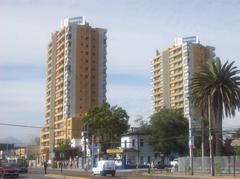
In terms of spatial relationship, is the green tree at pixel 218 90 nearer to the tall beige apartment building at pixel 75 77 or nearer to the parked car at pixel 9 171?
the parked car at pixel 9 171

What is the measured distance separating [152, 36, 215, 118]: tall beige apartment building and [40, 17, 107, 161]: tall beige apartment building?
2178cm

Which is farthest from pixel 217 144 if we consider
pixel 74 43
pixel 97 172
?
pixel 74 43

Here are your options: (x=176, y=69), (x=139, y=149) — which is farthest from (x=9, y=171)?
(x=176, y=69)

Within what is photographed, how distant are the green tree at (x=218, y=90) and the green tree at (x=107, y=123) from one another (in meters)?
35.5

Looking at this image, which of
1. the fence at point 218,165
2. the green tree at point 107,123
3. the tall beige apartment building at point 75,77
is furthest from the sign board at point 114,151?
the tall beige apartment building at point 75,77

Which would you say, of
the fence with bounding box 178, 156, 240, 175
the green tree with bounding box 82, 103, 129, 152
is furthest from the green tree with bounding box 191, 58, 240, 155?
the green tree with bounding box 82, 103, 129, 152

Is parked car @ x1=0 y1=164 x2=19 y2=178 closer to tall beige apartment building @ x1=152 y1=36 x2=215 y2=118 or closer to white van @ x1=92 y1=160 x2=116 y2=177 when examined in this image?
white van @ x1=92 y1=160 x2=116 y2=177

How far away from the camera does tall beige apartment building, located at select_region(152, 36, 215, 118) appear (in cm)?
18225

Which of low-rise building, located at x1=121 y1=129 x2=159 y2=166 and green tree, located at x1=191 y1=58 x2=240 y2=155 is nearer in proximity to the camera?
green tree, located at x1=191 y1=58 x2=240 y2=155

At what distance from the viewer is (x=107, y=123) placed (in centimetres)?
10850

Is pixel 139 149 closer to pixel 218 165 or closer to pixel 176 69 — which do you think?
pixel 218 165

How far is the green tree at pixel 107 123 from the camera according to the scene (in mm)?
108625

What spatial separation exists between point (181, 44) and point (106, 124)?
3310 inches

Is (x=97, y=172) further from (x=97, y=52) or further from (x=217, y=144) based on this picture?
(x=97, y=52)
